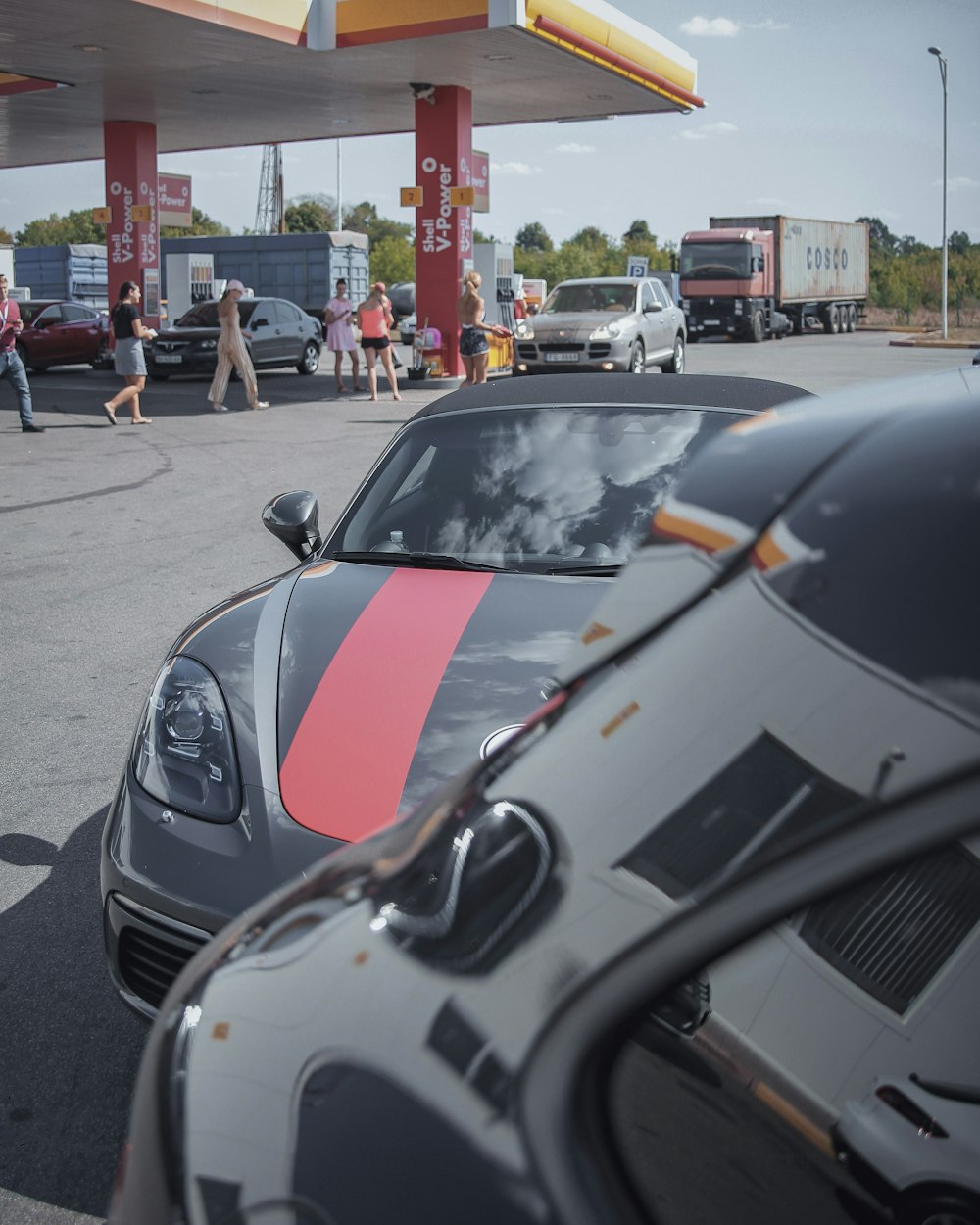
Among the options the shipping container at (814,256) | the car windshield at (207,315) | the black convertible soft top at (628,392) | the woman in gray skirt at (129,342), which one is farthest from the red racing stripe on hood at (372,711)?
the shipping container at (814,256)

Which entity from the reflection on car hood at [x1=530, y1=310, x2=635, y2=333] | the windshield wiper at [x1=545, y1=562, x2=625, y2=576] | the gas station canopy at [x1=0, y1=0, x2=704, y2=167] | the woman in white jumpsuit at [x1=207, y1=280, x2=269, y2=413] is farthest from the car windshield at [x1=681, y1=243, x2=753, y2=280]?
the windshield wiper at [x1=545, y1=562, x2=625, y2=576]

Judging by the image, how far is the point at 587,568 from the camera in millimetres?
3926

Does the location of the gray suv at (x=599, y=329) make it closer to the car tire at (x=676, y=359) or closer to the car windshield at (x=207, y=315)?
the car tire at (x=676, y=359)

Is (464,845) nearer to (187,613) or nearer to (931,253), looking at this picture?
(187,613)

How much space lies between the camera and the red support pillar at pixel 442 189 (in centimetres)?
Answer: 2269

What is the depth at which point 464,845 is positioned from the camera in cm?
132

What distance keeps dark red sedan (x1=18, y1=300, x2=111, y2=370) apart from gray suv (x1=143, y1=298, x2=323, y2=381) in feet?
9.12

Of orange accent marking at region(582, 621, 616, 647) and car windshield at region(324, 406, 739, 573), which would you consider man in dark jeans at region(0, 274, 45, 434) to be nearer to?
car windshield at region(324, 406, 739, 573)

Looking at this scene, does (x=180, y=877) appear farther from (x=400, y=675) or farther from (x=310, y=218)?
(x=310, y=218)

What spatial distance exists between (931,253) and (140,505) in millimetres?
51114

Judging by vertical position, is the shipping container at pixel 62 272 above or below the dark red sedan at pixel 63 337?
above

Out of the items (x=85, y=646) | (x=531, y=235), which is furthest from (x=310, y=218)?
(x=85, y=646)

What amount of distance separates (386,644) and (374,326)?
54.5 ft

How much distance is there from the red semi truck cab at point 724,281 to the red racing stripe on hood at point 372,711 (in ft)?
126
